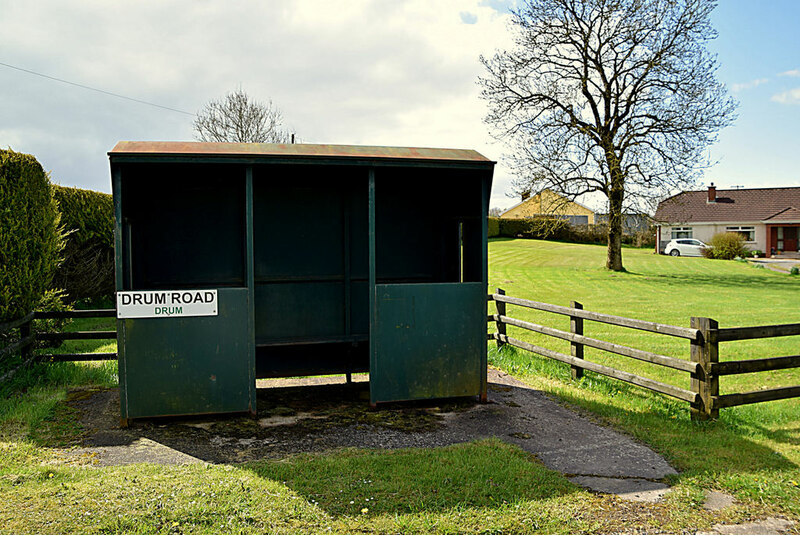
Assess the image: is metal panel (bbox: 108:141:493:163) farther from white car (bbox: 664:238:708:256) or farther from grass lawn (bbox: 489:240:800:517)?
white car (bbox: 664:238:708:256)

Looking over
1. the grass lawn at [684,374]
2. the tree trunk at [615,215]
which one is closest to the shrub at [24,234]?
the grass lawn at [684,374]

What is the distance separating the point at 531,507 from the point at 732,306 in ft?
59.4

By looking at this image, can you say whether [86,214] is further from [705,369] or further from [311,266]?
[705,369]

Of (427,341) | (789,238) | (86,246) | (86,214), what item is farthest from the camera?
(789,238)

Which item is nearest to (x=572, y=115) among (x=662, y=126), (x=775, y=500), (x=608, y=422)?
(x=662, y=126)

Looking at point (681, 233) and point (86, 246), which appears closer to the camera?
point (86, 246)

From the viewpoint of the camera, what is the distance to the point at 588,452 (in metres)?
5.74

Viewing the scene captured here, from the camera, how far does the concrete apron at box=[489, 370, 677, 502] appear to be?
4.99 meters

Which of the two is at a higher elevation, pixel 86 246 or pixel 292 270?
pixel 86 246

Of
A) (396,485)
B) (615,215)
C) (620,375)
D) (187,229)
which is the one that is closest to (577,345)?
(620,375)

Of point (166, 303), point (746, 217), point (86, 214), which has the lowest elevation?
point (166, 303)

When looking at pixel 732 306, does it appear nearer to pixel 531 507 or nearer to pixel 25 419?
pixel 531 507

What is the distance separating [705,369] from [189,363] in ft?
17.7

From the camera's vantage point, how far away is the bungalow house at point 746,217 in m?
46.2
